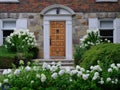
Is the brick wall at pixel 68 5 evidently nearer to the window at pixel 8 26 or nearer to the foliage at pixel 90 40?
the window at pixel 8 26

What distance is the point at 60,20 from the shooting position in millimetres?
22812

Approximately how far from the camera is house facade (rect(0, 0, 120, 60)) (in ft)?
74.8

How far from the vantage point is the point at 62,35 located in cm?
2306

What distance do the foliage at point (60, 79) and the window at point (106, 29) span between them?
15.1 meters

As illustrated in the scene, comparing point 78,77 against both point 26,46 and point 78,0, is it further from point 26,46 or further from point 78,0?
point 78,0

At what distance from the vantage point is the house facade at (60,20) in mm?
22797

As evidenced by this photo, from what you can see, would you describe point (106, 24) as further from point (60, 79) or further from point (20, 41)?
point (60, 79)

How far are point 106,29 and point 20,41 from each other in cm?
504

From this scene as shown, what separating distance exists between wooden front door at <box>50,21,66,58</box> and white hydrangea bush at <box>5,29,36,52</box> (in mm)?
1975

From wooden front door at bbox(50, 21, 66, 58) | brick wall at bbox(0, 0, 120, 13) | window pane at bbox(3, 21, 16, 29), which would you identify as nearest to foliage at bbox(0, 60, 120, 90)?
wooden front door at bbox(50, 21, 66, 58)

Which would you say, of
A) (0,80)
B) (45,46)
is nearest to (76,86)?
(0,80)

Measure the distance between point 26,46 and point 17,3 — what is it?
151 inches

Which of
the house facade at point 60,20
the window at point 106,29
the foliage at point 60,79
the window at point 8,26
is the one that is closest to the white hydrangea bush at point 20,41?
the house facade at point 60,20

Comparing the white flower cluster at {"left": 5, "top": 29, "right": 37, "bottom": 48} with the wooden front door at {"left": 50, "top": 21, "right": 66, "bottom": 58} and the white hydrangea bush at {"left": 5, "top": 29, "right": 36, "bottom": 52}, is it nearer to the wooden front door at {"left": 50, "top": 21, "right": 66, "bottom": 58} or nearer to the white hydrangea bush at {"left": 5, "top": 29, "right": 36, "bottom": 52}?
the white hydrangea bush at {"left": 5, "top": 29, "right": 36, "bottom": 52}
